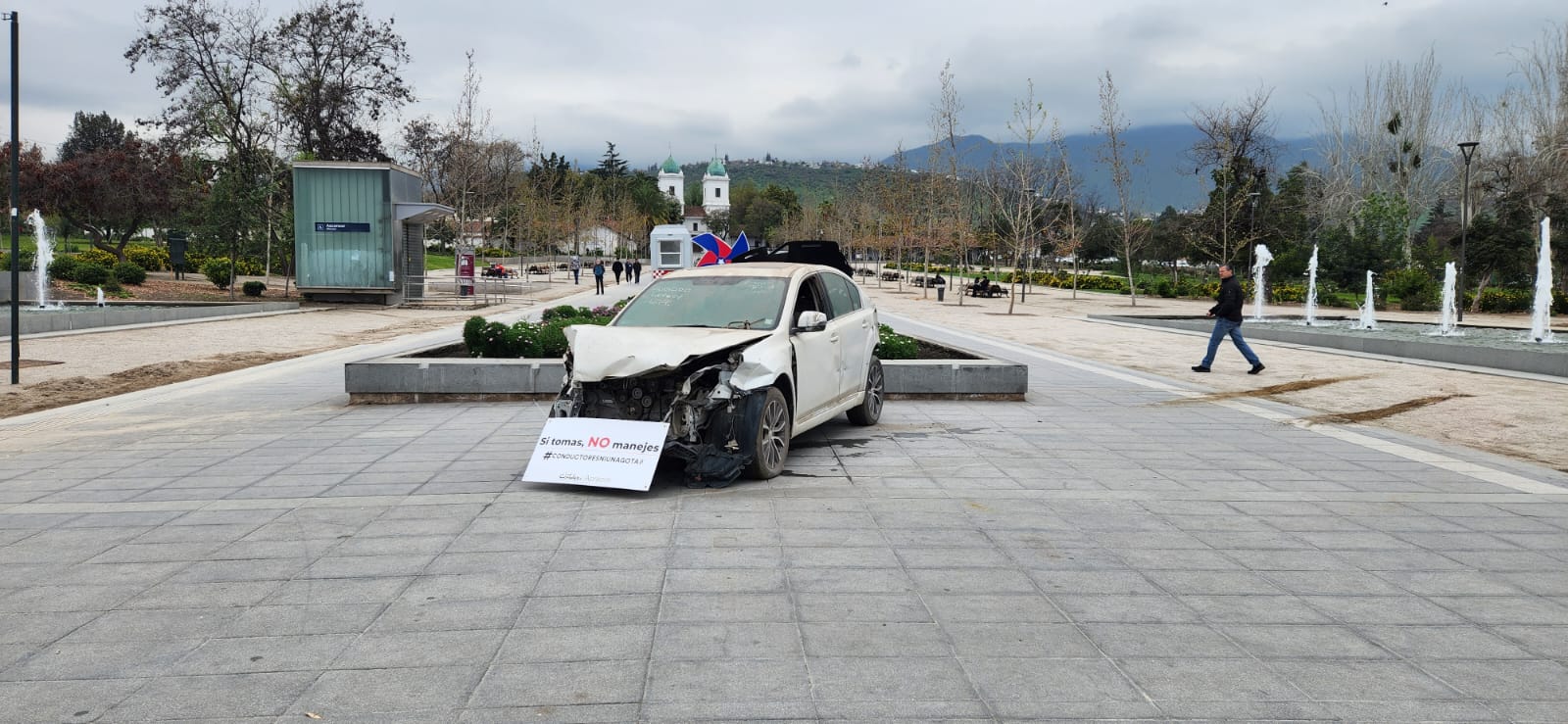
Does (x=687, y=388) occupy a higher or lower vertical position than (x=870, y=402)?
higher

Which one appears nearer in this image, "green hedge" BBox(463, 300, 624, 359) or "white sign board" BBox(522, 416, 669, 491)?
"white sign board" BBox(522, 416, 669, 491)

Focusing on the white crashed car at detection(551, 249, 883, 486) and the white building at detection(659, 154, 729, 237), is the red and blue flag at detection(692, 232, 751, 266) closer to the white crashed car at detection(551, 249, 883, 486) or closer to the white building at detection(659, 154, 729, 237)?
the white crashed car at detection(551, 249, 883, 486)

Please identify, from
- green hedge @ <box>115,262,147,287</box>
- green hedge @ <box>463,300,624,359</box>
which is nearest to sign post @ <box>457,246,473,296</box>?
green hedge @ <box>115,262,147,287</box>

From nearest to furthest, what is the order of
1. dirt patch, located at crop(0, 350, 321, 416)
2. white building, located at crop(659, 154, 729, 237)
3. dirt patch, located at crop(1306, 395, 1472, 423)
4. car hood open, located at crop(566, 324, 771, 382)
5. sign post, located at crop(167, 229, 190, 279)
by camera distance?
car hood open, located at crop(566, 324, 771, 382) < dirt patch, located at crop(1306, 395, 1472, 423) < dirt patch, located at crop(0, 350, 321, 416) < sign post, located at crop(167, 229, 190, 279) < white building, located at crop(659, 154, 729, 237)

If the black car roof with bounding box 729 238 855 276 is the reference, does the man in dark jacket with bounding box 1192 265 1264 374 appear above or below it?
below

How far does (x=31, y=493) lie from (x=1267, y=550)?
7.67 metres

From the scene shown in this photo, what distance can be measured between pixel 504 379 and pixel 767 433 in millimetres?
5098

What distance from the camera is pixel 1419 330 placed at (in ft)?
81.0

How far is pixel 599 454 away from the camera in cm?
684

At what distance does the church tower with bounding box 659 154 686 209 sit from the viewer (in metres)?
180

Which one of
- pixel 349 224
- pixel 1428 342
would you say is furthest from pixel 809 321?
pixel 349 224

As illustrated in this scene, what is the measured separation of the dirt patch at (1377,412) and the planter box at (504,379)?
3.30 m

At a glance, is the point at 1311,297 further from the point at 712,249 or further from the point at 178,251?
the point at 178,251

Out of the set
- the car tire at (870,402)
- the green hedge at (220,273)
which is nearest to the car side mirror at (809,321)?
the car tire at (870,402)
